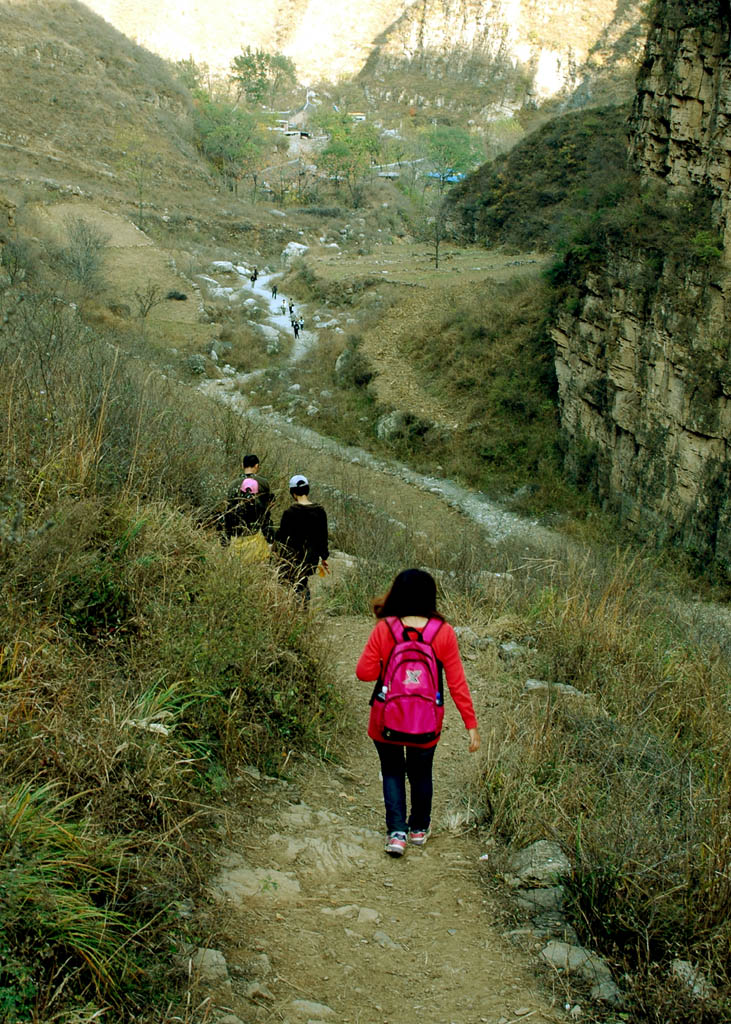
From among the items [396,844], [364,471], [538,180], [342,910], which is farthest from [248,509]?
[538,180]

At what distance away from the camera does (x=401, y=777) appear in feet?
11.3

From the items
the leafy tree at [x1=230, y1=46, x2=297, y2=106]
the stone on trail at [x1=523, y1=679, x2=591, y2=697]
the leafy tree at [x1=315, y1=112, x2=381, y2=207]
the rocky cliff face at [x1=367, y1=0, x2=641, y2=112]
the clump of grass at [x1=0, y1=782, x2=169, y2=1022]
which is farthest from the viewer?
the rocky cliff face at [x1=367, y1=0, x2=641, y2=112]

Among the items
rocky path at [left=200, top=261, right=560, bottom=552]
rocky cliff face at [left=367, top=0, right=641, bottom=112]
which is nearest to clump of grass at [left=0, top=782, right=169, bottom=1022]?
rocky path at [left=200, top=261, right=560, bottom=552]

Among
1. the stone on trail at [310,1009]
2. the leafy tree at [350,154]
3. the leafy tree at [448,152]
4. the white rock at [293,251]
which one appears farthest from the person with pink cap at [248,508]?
the leafy tree at [350,154]

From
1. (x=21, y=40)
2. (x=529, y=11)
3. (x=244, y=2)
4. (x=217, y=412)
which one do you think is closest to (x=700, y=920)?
(x=217, y=412)

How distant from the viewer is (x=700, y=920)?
9.09 feet

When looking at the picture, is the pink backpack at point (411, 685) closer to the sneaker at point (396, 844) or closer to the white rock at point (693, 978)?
the sneaker at point (396, 844)

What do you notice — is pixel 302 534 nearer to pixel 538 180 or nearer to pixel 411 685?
pixel 411 685

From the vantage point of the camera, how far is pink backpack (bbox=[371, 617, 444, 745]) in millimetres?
3230

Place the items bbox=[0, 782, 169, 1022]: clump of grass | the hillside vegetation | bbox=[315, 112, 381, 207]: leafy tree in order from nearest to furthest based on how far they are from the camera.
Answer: bbox=[0, 782, 169, 1022]: clump of grass, the hillside vegetation, bbox=[315, 112, 381, 207]: leafy tree

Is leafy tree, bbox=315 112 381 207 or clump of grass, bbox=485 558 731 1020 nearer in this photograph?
clump of grass, bbox=485 558 731 1020

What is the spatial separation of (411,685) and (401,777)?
46cm

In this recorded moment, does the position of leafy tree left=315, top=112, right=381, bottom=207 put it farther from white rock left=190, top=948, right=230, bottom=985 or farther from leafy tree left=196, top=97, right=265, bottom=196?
white rock left=190, top=948, right=230, bottom=985

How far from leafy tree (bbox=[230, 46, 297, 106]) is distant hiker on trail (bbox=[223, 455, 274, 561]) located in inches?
3485
